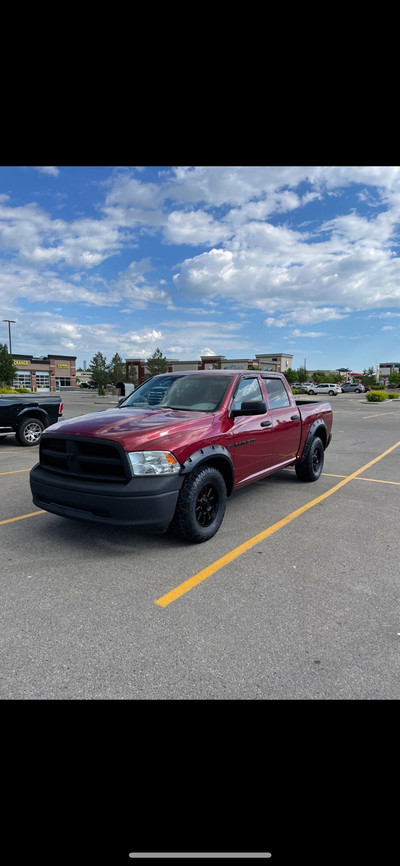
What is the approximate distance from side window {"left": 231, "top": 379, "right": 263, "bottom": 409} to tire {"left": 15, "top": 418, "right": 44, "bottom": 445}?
21.7ft

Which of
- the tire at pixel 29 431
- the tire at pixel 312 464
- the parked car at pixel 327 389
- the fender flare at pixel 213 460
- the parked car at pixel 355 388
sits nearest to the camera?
the fender flare at pixel 213 460

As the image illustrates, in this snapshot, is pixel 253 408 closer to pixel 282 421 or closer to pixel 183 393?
pixel 183 393

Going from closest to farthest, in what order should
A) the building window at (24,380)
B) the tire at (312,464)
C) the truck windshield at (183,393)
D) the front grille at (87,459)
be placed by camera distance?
the front grille at (87,459), the truck windshield at (183,393), the tire at (312,464), the building window at (24,380)

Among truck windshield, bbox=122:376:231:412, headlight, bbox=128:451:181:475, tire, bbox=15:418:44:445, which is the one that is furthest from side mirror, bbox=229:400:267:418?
tire, bbox=15:418:44:445

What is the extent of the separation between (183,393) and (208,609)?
2.60 metres

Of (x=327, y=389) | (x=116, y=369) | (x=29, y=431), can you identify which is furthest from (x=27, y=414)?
(x=116, y=369)

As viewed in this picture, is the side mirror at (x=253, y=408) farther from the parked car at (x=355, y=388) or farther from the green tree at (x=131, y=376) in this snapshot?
→ the green tree at (x=131, y=376)

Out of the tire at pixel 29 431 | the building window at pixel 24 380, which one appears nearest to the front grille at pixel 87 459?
the tire at pixel 29 431

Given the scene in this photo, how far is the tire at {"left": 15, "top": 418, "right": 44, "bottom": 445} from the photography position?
32.3 ft

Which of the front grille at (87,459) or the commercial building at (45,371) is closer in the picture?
the front grille at (87,459)

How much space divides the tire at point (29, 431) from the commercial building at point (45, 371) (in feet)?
234

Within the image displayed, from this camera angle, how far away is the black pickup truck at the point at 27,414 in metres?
9.46
